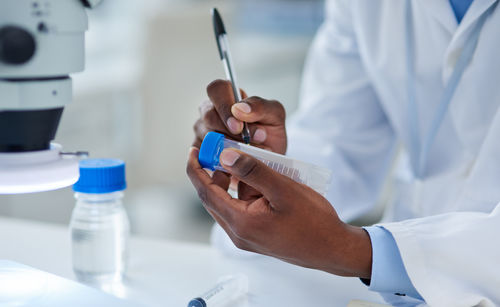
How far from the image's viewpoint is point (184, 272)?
90 cm

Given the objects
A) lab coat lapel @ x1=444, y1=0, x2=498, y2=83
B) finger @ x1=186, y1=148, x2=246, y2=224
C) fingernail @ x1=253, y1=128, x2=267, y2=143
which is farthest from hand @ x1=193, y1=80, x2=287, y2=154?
lab coat lapel @ x1=444, y1=0, x2=498, y2=83

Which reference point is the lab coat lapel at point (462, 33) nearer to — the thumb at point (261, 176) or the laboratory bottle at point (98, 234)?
the thumb at point (261, 176)

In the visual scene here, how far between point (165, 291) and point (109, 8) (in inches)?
119

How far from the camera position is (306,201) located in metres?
0.68

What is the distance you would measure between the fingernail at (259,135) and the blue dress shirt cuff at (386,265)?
232 millimetres

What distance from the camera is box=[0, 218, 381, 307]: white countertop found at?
2.70ft

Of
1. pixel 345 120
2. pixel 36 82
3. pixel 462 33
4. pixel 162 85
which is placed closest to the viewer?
pixel 36 82

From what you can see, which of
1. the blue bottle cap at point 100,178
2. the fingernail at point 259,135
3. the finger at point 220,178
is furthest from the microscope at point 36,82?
the fingernail at point 259,135

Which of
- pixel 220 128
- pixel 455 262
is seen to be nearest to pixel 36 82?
pixel 220 128

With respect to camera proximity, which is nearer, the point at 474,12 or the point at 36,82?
the point at 36,82

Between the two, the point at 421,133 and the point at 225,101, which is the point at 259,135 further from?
the point at 421,133

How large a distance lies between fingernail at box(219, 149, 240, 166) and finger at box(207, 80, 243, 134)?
17 cm

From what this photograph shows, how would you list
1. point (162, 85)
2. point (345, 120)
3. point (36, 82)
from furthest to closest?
1. point (162, 85)
2. point (345, 120)
3. point (36, 82)

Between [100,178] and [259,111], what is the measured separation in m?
0.25
